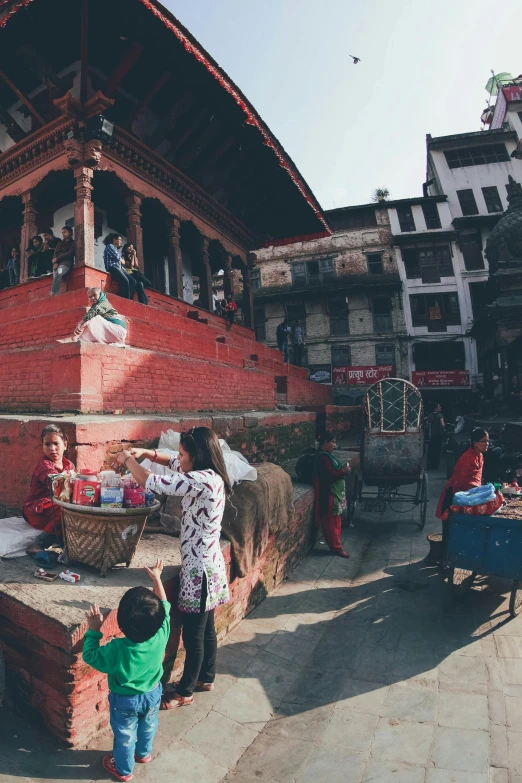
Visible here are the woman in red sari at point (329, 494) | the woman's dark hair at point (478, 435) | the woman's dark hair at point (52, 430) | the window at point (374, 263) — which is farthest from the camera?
the window at point (374, 263)

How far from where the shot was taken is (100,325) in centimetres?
538

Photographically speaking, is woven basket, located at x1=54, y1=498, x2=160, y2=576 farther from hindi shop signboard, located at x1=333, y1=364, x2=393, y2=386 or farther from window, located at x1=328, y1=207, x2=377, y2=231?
window, located at x1=328, y1=207, x2=377, y2=231

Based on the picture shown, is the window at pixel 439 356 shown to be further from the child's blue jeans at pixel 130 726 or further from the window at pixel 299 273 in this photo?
the child's blue jeans at pixel 130 726

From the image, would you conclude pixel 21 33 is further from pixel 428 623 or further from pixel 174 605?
pixel 428 623

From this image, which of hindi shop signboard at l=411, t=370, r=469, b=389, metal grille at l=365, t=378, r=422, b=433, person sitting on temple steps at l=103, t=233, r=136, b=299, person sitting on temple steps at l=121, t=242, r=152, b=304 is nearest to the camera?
person sitting on temple steps at l=103, t=233, r=136, b=299

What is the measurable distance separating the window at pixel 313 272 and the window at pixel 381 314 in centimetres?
316

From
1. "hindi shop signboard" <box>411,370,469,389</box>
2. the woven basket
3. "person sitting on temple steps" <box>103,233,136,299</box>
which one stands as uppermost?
"person sitting on temple steps" <box>103,233,136,299</box>

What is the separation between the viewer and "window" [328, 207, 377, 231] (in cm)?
2692

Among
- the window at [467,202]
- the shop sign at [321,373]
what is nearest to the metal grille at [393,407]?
the shop sign at [321,373]

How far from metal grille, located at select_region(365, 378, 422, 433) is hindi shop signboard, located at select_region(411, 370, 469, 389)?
54.6 ft

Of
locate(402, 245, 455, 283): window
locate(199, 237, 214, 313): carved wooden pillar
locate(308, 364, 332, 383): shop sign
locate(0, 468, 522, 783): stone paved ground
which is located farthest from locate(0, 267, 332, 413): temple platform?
locate(402, 245, 455, 283): window

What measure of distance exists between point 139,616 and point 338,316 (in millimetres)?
25526

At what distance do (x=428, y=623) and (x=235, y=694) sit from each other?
6.83ft

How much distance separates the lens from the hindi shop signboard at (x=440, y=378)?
24203 millimetres
